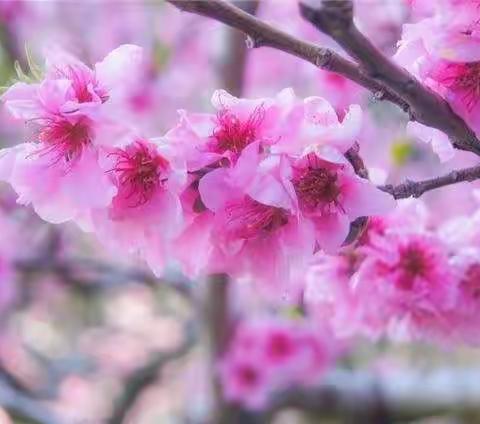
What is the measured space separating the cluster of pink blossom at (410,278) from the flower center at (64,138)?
15.9 inches

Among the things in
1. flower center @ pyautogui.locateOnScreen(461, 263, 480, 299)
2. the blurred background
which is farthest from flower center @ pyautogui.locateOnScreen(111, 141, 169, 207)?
the blurred background

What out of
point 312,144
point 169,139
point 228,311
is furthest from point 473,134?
point 228,311

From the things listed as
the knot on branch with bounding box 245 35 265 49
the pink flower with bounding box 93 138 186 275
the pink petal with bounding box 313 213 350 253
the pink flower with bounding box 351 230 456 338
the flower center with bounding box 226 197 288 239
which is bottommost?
the pink petal with bounding box 313 213 350 253

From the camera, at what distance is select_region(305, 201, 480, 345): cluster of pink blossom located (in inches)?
43.0

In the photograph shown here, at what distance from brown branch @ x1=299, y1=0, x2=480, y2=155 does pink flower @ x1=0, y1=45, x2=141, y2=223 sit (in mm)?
243

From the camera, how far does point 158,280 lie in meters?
2.45

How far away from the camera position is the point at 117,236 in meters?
0.89

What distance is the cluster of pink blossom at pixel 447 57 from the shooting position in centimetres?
76

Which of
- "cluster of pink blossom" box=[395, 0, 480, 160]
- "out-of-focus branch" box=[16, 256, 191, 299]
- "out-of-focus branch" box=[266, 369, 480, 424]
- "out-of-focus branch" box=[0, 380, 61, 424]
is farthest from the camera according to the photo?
"out-of-focus branch" box=[266, 369, 480, 424]

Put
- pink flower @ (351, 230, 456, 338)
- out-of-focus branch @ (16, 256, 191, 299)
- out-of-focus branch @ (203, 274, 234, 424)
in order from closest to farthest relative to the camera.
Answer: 1. pink flower @ (351, 230, 456, 338)
2. out-of-focus branch @ (203, 274, 234, 424)
3. out-of-focus branch @ (16, 256, 191, 299)

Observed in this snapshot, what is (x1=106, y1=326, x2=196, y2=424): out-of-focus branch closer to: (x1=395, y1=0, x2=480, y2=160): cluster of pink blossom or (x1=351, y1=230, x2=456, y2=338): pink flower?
(x1=351, y1=230, x2=456, y2=338): pink flower

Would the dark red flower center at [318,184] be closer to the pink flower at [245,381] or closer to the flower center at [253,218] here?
the flower center at [253,218]

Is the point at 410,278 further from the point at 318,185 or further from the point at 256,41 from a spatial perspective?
the point at 256,41

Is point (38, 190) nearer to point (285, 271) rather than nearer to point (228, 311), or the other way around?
point (285, 271)
